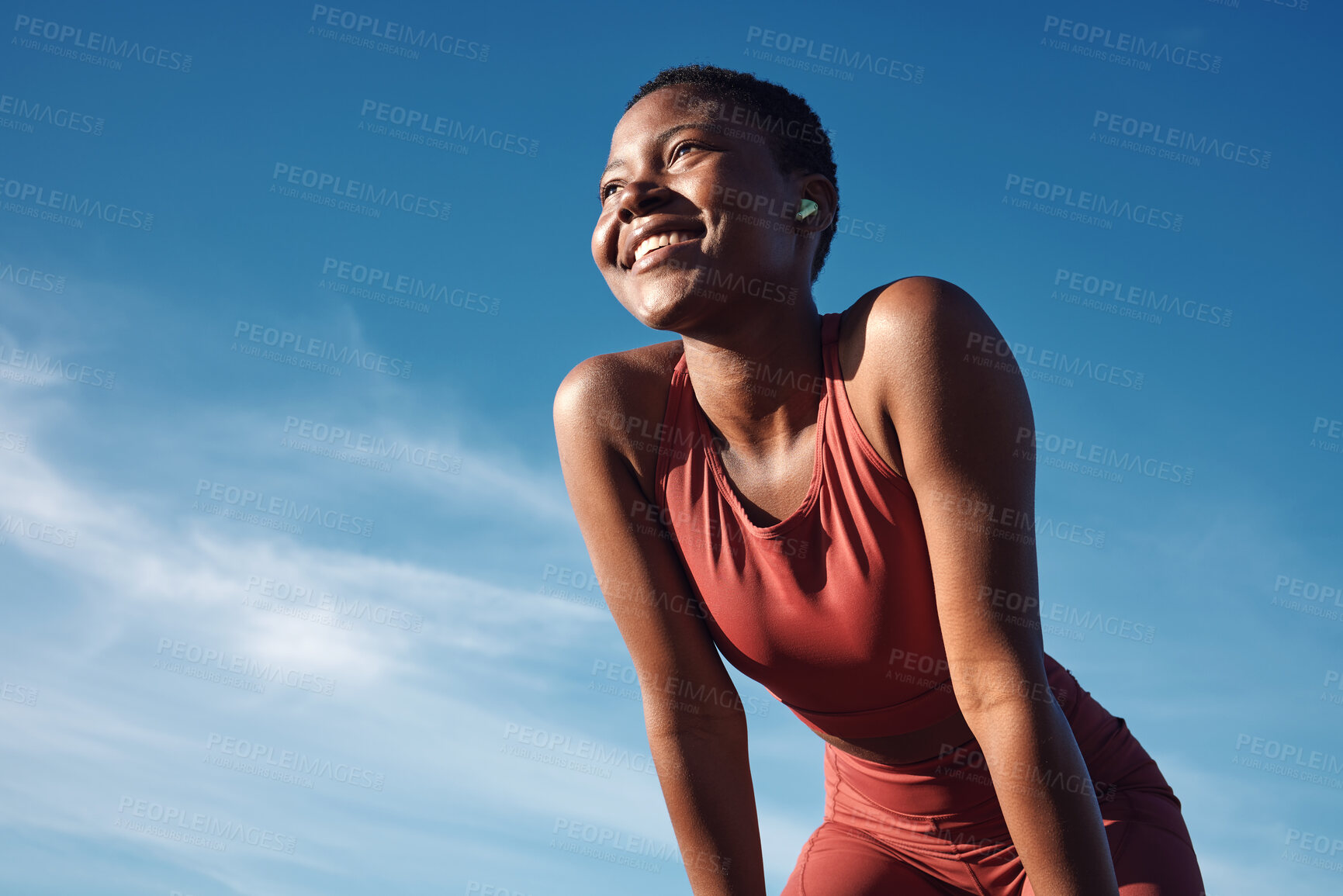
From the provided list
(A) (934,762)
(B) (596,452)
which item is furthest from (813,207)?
(A) (934,762)

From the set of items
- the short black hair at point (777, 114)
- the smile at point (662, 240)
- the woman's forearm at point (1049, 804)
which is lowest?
the woman's forearm at point (1049, 804)

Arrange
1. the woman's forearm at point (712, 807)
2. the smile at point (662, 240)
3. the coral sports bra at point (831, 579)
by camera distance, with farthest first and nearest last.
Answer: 1. the woman's forearm at point (712, 807)
2. the smile at point (662, 240)
3. the coral sports bra at point (831, 579)

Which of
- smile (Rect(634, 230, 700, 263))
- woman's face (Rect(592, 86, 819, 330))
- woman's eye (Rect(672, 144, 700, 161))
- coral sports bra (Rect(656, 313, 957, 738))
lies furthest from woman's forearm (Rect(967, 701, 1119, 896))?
woman's eye (Rect(672, 144, 700, 161))

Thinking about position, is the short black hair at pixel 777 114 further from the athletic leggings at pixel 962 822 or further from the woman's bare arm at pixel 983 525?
the athletic leggings at pixel 962 822

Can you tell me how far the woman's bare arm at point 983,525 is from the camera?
2289 millimetres

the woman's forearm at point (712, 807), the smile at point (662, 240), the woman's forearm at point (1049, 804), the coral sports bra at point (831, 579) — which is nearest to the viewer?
the woman's forearm at point (1049, 804)

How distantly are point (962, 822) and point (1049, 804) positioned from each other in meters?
0.67

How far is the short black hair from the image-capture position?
2.90 meters

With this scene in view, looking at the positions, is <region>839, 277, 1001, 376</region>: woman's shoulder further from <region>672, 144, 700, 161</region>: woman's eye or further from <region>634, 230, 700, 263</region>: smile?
<region>672, 144, 700, 161</region>: woman's eye

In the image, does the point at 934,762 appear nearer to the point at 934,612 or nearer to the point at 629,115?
the point at 934,612

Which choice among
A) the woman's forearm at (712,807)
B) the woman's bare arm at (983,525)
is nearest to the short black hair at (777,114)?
the woman's bare arm at (983,525)

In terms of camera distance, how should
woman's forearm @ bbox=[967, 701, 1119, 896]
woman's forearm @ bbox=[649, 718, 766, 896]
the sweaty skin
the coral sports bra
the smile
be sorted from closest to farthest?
woman's forearm @ bbox=[967, 701, 1119, 896] → the sweaty skin → the coral sports bra → the smile → woman's forearm @ bbox=[649, 718, 766, 896]

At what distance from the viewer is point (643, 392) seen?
10.2 feet

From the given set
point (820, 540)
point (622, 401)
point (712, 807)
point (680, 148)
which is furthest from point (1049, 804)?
point (680, 148)
